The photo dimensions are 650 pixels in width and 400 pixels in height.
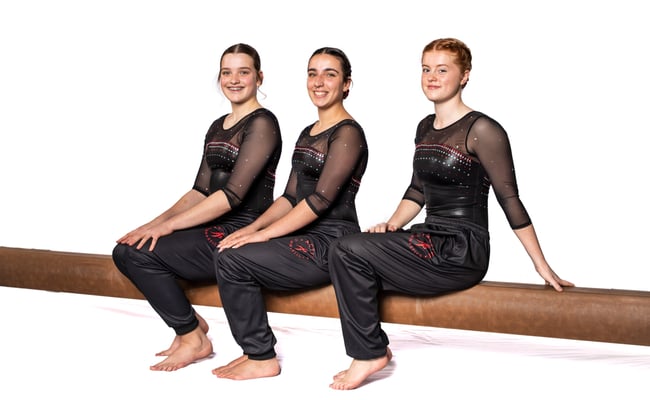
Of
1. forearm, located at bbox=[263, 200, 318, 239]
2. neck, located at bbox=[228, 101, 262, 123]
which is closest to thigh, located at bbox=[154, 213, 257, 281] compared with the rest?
forearm, located at bbox=[263, 200, 318, 239]

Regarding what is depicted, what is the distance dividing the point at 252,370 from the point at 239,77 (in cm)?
132

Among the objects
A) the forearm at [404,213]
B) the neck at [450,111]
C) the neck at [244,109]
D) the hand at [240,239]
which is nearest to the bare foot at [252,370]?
the hand at [240,239]

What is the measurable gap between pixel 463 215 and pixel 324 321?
2.00 meters

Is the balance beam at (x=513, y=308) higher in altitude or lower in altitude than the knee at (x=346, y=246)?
lower

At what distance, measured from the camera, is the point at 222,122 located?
14.2ft

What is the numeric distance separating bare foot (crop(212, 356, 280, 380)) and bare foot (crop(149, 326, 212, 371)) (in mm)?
274

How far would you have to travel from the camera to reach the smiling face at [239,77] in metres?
4.15

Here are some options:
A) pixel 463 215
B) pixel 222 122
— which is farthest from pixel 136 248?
pixel 463 215

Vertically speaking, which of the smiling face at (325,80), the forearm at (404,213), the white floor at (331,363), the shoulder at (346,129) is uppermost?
the smiling face at (325,80)

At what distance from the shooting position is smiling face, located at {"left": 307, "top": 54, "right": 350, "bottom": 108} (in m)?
3.88

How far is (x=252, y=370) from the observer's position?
3.87 meters

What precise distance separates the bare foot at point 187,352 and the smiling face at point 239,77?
109 cm

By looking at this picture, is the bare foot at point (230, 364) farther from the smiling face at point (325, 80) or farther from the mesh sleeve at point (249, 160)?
the smiling face at point (325, 80)

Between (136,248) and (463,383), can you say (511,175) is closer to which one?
(463,383)
